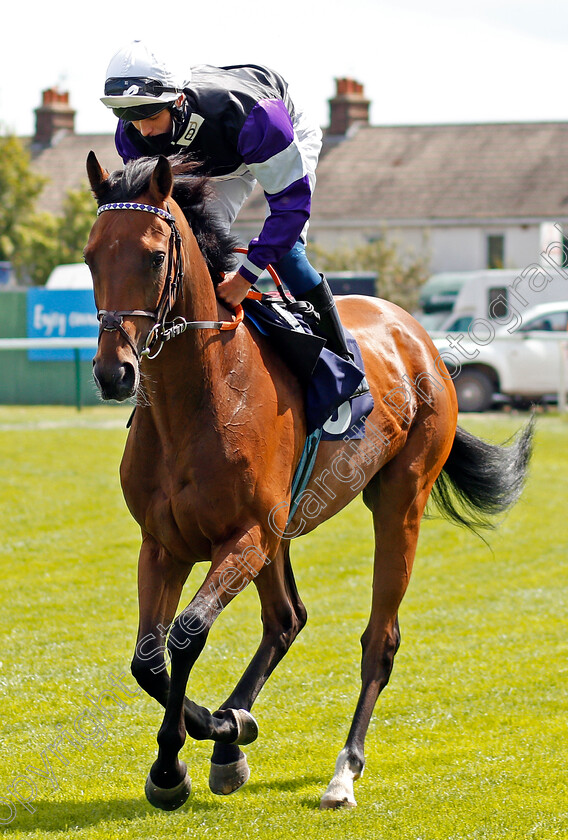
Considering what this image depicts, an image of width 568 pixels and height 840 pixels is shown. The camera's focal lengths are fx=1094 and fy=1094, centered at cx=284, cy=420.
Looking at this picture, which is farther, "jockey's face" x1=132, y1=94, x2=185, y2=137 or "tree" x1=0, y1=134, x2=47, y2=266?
"tree" x1=0, y1=134, x2=47, y2=266

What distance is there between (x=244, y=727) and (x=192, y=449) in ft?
3.64

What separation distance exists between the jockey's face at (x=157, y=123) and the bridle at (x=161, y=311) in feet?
1.46

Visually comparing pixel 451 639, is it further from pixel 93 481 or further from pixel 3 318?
pixel 3 318

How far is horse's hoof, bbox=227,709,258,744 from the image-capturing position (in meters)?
4.00

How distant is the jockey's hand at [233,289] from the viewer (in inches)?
152

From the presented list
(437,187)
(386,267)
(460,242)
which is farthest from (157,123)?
(437,187)

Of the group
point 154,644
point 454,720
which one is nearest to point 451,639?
point 454,720

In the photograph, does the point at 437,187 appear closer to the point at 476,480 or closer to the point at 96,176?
the point at 476,480

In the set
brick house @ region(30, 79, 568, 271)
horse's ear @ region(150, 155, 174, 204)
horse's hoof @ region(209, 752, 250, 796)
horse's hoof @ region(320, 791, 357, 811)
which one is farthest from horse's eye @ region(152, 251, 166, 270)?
brick house @ region(30, 79, 568, 271)

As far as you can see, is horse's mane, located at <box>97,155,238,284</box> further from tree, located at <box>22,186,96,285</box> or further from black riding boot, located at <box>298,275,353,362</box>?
tree, located at <box>22,186,96,285</box>

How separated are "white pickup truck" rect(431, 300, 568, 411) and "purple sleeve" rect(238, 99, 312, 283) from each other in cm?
1409

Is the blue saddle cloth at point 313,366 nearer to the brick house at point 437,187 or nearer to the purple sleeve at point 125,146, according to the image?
the purple sleeve at point 125,146

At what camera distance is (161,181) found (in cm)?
344

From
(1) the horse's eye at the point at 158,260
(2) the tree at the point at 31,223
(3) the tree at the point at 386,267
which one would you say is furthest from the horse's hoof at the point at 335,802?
(2) the tree at the point at 31,223
